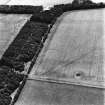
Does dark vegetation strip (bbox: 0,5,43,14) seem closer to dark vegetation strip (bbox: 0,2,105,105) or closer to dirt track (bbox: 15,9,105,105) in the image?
dark vegetation strip (bbox: 0,2,105,105)

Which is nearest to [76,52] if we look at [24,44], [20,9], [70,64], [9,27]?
[70,64]

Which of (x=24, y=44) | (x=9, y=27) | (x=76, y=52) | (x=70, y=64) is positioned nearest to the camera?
(x=70, y=64)

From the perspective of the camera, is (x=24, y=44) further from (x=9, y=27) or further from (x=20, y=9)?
(x=20, y=9)

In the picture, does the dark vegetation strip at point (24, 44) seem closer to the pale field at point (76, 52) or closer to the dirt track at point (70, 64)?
the dirt track at point (70, 64)

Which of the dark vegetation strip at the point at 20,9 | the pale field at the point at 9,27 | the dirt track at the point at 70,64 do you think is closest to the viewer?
the dirt track at the point at 70,64

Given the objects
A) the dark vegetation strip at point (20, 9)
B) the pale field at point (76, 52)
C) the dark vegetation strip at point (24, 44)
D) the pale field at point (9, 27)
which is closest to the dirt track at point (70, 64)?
the pale field at point (76, 52)

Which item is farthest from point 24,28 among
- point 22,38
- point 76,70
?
point 76,70
